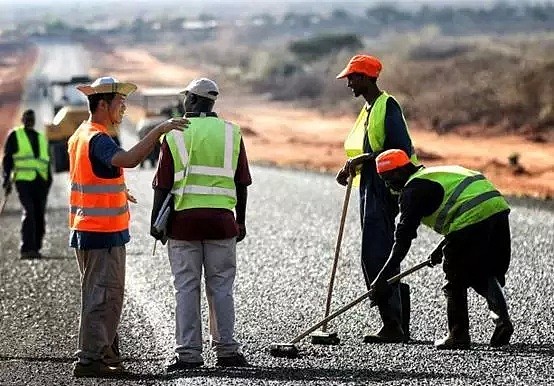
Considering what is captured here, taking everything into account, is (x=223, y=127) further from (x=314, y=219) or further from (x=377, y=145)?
(x=314, y=219)

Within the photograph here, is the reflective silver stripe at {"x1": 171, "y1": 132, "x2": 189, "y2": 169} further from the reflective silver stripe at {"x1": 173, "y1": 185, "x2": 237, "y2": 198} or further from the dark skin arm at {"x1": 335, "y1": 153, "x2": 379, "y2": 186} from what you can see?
the dark skin arm at {"x1": 335, "y1": 153, "x2": 379, "y2": 186}

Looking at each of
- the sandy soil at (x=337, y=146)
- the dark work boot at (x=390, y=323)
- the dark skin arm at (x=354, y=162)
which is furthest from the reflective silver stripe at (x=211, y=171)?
the sandy soil at (x=337, y=146)

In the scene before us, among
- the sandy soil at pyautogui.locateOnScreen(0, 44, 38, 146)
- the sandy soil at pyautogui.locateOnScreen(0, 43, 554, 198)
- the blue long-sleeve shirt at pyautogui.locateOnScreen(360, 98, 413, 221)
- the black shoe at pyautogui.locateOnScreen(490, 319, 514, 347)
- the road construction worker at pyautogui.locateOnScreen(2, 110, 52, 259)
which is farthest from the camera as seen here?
the sandy soil at pyautogui.locateOnScreen(0, 44, 38, 146)

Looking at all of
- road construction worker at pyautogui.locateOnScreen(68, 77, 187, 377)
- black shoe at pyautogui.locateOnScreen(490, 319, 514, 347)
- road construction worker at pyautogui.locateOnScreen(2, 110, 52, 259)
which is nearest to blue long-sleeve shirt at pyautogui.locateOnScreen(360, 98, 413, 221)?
black shoe at pyautogui.locateOnScreen(490, 319, 514, 347)

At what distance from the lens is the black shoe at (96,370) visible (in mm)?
8562

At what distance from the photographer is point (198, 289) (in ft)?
28.0

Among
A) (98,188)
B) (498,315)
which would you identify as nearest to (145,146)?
(98,188)

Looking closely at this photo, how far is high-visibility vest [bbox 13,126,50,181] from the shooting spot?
1580cm

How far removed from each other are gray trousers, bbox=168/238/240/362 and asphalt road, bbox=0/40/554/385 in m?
0.17

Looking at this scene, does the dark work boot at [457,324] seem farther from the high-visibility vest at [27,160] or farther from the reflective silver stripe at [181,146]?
the high-visibility vest at [27,160]

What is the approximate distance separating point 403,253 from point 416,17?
448ft

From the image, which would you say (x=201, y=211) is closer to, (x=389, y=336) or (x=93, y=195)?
(x=93, y=195)

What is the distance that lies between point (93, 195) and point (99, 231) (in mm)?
221

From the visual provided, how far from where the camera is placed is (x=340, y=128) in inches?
1645
